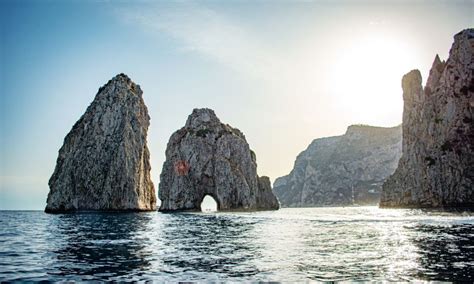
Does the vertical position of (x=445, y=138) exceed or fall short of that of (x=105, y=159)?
it exceeds it

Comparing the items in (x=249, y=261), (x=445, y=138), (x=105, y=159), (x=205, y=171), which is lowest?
(x=249, y=261)

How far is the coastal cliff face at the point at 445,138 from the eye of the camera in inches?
4798

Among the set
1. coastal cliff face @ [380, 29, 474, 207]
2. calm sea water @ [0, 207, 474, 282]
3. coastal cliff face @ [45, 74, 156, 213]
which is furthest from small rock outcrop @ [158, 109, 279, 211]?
calm sea water @ [0, 207, 474, 282]

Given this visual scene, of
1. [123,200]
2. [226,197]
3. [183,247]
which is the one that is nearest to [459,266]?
[183,247]

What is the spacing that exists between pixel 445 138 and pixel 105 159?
385 ft

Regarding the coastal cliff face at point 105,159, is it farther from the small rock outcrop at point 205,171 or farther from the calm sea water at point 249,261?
the calm sea water at point 249,261

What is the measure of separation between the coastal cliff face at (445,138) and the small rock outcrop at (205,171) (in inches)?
2659

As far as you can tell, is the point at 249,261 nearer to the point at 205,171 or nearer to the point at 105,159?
the point at 105,159

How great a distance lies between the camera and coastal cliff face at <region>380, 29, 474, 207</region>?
12188 centimetres

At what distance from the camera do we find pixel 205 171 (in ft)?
529

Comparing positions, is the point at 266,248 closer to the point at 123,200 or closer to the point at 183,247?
the point at 183,247

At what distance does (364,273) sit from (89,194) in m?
130

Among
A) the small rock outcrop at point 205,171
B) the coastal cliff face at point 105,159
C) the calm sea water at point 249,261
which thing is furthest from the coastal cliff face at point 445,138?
the coastal cliff face at point 105,159

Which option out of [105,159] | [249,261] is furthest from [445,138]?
[249,261]
